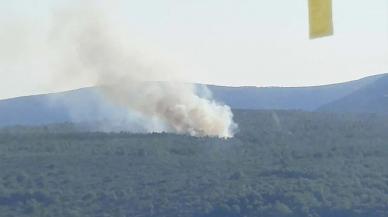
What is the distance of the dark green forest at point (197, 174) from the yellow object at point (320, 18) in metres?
73.1

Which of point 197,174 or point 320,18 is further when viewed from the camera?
point 197,174

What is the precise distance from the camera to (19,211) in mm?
90375

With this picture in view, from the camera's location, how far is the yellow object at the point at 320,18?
8.69m

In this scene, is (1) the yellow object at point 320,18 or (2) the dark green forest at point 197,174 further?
(2) the dark green forest at point 197,174

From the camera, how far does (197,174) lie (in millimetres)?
100000

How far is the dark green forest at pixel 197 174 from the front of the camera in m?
86.3

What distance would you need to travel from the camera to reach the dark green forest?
3398 inches

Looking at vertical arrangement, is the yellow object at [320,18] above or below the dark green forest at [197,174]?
above

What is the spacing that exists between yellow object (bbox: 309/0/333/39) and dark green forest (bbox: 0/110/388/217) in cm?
7313

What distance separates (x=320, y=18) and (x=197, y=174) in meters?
91.4

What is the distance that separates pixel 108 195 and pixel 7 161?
20.2m

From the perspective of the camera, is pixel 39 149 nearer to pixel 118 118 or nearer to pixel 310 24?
pixel 118 118

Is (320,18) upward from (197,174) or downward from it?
upward

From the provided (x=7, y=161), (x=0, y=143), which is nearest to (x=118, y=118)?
(x=0, y=143)
